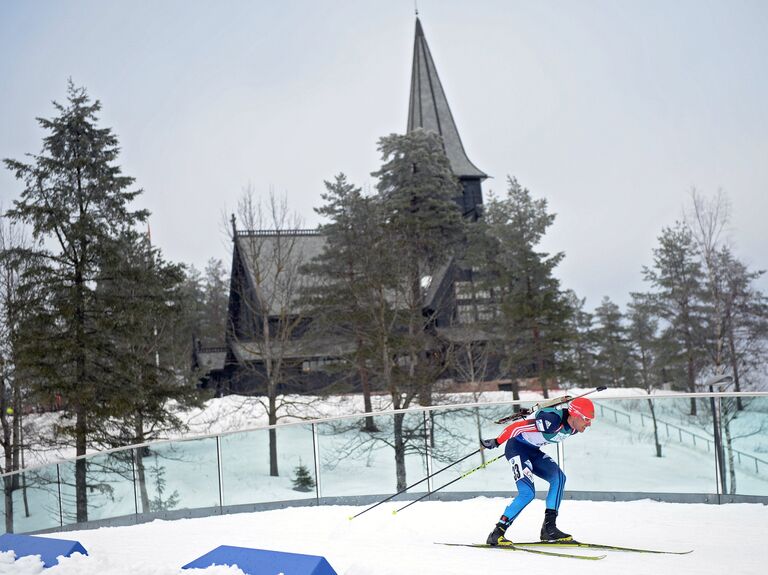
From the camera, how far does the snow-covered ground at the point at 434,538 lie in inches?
303

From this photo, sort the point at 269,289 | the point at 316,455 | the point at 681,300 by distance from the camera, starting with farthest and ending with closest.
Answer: the point at 681,300 < the point at 269,289 < the point at 316,455

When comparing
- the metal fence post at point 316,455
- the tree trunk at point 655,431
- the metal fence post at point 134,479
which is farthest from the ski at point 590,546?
the metal fence post at point 134,479

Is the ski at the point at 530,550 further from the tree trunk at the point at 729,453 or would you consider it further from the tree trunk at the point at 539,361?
the tree trunk at the point at 539,361

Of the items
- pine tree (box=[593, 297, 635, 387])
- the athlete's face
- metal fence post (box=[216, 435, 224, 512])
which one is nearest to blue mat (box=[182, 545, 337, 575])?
the athlete's face

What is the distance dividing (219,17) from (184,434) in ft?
265

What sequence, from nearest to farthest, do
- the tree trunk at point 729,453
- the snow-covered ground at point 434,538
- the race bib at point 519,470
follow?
the snow-covered ground at point 434,538 < the race bib at point 519,470 < the tree trunk at point 729,453

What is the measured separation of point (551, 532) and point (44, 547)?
17.0 feet

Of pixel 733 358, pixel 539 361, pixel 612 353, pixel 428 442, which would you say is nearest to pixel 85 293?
pixel 428 442

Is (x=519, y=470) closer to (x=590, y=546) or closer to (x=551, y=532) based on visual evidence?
(x=551, y=532)

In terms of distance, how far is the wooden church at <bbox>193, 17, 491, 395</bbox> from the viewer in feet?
104

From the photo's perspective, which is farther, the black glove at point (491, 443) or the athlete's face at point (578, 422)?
the black glove at point (491, 443)

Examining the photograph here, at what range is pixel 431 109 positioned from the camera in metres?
54.1

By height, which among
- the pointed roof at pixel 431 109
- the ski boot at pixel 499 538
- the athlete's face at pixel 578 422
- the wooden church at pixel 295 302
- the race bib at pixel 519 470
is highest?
the pointed roof at pixel 431 109

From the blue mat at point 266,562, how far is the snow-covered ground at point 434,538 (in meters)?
0.15
